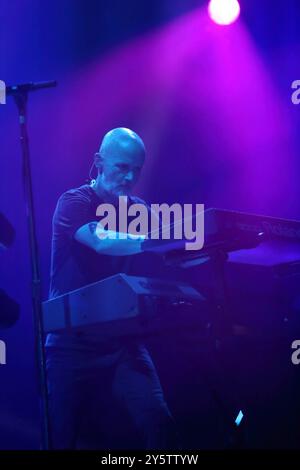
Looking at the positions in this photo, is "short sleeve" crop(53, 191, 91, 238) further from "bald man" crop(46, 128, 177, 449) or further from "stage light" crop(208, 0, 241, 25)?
"stage light" crop(208, 0, 241, 25)

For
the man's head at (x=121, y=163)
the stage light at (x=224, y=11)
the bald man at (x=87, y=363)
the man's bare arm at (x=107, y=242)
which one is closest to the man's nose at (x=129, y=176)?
the man's head at (x=121, y=163)

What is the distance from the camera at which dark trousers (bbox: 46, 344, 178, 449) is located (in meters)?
2.05

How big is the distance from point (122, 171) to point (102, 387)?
85cm

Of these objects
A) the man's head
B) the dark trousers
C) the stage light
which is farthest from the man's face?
the stage light

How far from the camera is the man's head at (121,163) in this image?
7.94ft

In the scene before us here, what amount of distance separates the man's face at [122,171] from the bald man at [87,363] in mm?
147

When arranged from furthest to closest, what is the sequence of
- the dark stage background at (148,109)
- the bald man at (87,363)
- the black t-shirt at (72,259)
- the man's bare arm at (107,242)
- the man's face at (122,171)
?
1. the dark stage background at (148,109)
2. the man's face at (122,171)
3. the black t-shirt at (72,259)
4. the bald man at (87,363)
5. the man's bare arm at (107,242)

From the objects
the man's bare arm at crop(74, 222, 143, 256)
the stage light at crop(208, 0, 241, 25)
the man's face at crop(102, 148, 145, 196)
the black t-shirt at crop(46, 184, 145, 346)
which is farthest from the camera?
the stage light at crop(208, 0, 241, 25)

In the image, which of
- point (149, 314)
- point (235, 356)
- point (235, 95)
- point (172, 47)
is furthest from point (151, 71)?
point (149, 314)

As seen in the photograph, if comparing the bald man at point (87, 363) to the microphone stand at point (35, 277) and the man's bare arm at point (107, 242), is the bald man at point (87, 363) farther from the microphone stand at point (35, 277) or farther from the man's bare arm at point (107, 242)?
the microphone stand at point (35, 277)

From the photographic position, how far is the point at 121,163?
7.96 feet

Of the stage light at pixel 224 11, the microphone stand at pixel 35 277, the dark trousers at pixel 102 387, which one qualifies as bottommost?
the dark trousers at pixel 102 387

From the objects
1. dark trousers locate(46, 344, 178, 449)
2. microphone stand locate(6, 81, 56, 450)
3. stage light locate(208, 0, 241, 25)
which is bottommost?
dark trousers locate(46, 344, 178, 449)

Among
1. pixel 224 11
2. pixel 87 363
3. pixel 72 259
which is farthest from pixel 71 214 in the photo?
pixel 224 11
